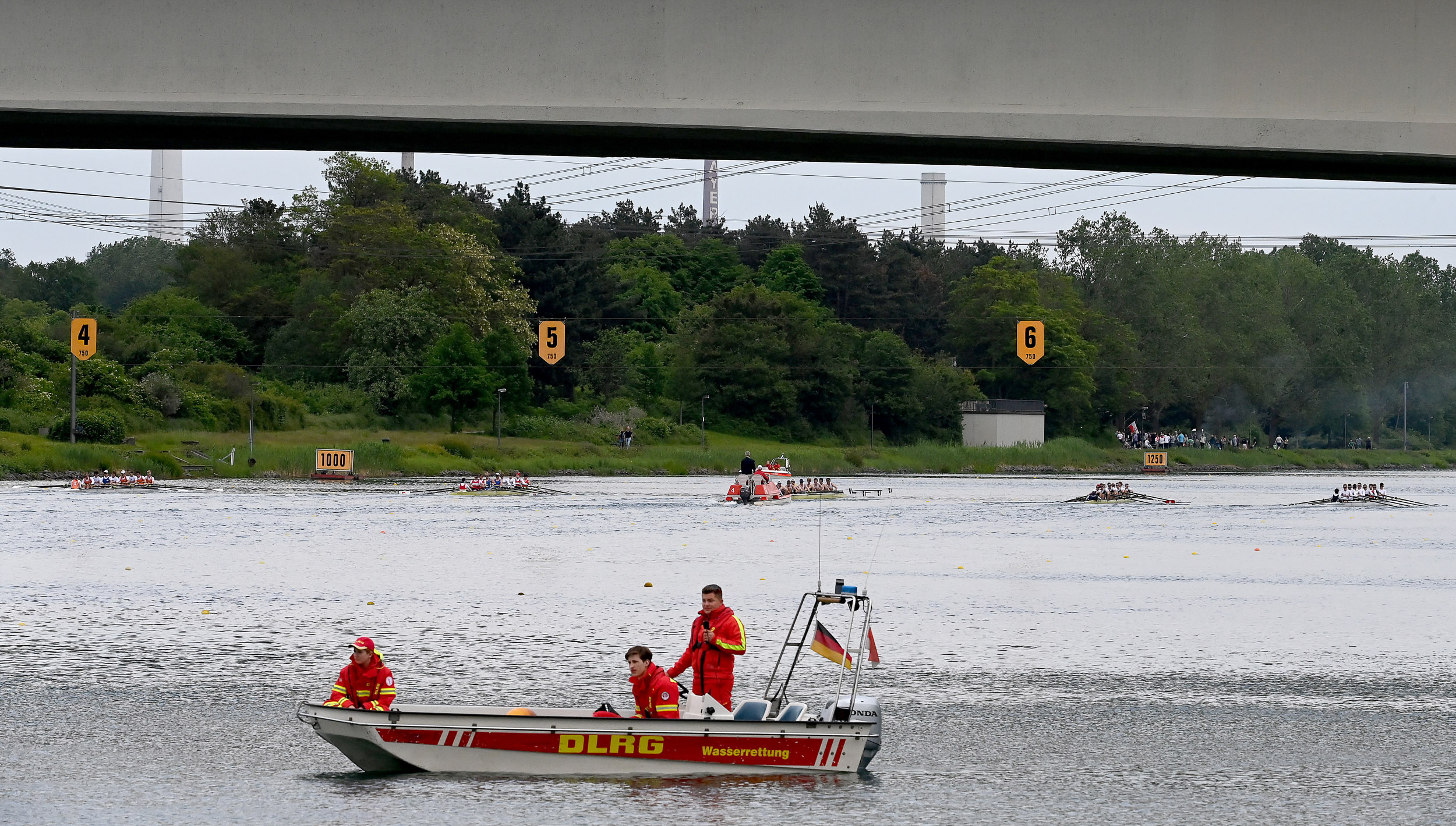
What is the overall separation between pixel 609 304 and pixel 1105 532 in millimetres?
56432

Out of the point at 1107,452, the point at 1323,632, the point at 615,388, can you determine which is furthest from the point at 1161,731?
the point at 1107,452

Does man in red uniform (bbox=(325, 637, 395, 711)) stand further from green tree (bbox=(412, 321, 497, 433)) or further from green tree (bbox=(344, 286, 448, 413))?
green tree (bbox=(344, 286, 448, 413))

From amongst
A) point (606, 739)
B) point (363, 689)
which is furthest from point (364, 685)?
point (606, 739)

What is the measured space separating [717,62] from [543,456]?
235 feet

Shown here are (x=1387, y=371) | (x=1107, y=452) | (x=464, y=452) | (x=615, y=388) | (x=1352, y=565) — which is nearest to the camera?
(x=1352, y=565)

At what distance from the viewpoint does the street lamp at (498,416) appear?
82.8 metres

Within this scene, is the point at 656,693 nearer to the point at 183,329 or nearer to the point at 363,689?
the point at 363,689

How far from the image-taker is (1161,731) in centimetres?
1681

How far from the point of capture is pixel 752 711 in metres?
Result: 14.1

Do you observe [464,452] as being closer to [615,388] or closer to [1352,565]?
[615,388]

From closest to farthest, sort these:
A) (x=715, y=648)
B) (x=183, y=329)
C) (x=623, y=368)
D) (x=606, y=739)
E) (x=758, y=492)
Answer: (x=606, y=739), (x=715, y=648), (x=758, y=492), (x=183, y=329), (x=623, y=368)

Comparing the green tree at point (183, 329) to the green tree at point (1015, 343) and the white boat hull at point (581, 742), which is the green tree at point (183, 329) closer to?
the green tree at point (1015, 343)

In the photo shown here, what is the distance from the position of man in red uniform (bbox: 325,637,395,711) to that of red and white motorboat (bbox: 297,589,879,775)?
0.96ft

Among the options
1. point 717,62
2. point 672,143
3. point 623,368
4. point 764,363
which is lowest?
point 672,143
